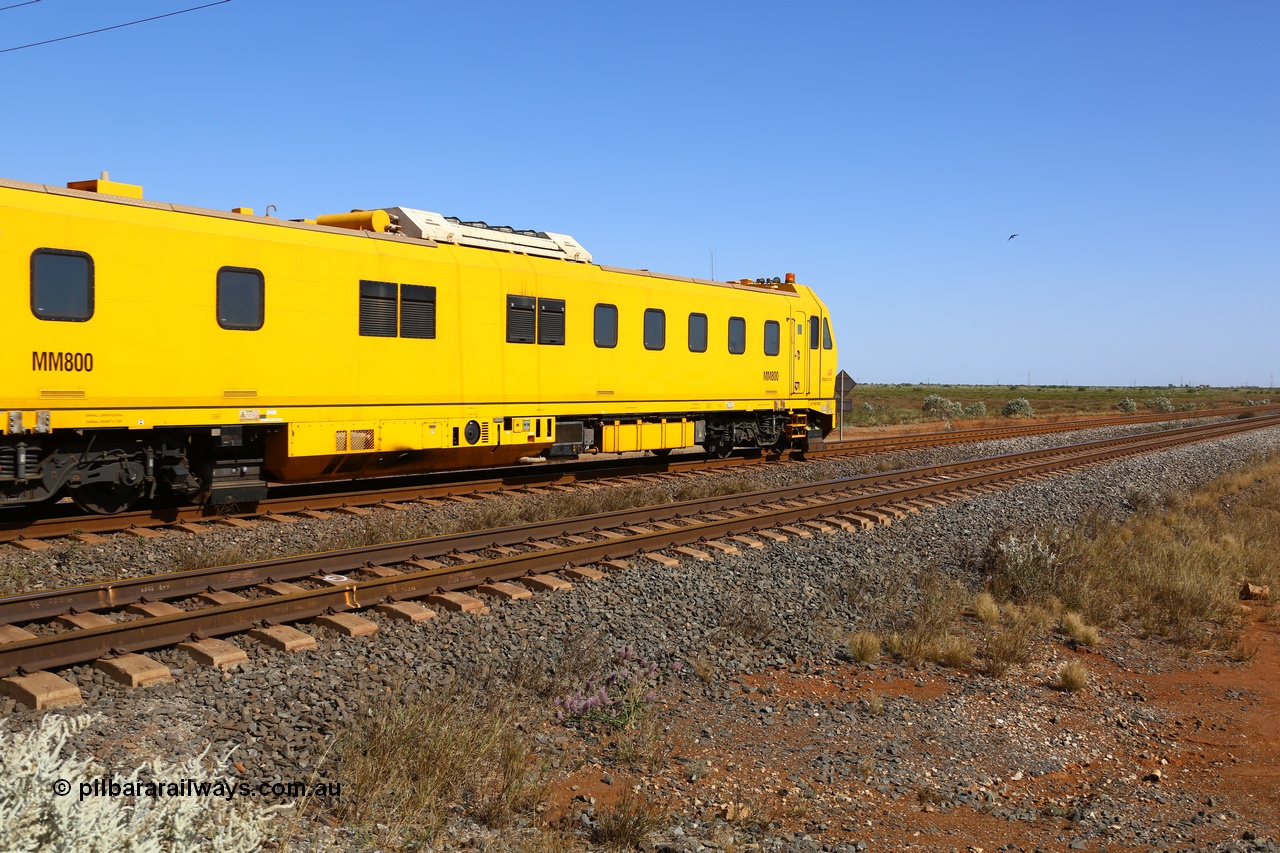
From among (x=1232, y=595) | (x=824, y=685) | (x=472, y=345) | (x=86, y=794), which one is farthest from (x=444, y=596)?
(x=1232, y=595)

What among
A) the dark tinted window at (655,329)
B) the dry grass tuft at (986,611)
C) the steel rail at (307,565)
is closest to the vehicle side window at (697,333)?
the dark tinted window at (655,329)

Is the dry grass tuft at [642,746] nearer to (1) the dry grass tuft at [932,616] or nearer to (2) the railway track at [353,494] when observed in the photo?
(1) the dry grass tuft at [932,616]

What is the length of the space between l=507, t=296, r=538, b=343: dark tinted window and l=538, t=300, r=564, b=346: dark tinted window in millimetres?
142

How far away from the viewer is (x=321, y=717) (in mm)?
5699

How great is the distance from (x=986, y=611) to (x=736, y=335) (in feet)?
33.7

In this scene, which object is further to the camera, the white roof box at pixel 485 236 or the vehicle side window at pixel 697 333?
the vehicle side window at pixel 697 333

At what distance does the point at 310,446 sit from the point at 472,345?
293 centimetres

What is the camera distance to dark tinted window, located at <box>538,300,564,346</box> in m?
15.2

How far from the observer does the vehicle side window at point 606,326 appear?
16094mm

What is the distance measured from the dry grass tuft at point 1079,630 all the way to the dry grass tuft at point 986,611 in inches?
25.7

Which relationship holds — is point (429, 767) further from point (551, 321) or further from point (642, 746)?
point (551, 321)

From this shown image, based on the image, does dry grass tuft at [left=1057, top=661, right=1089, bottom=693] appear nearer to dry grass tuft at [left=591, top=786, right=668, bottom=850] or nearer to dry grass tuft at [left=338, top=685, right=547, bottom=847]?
dry grass tuft at [left=591, top=786, right=668, bottom=850]

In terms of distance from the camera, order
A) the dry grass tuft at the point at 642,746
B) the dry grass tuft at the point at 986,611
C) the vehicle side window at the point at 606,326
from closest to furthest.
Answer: the dry grass tuft at the point at 642,746, the dry grass tuft at the point at 986,611, the vehicle side window at the point at 606,326

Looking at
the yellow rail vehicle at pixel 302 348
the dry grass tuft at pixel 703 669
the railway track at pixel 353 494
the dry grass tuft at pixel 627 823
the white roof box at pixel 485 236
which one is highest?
the white roof box at pixel 485 236
